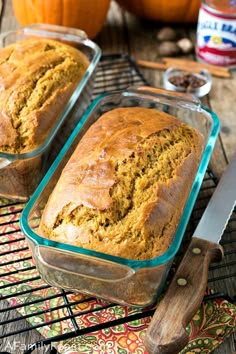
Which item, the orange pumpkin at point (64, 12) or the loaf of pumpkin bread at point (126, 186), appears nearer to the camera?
the loaf of pumpkin bread at point (126, 186)

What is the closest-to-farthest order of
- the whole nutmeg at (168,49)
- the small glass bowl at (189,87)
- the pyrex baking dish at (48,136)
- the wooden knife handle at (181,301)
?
the wooden knife handle at (181,301) < the pyrex baking dish at (48,136) < the small glass bowl at (189,87) < the whole nutmeg at (168,49)

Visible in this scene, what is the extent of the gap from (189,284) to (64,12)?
43.9 inches

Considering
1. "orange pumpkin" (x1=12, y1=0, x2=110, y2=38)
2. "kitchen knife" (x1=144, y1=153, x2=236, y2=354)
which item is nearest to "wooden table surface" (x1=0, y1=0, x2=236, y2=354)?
"orange pumpkin" (x1=12, y1=0, x2=110, y2=38)

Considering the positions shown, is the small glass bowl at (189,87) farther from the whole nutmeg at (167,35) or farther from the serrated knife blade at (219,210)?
the serrated knife blade at (219,210)

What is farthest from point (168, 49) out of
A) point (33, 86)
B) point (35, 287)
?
point (35, 287)

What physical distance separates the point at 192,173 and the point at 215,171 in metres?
0.31

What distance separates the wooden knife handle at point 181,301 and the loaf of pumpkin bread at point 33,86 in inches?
18.6

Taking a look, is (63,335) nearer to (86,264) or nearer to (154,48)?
(86,264)

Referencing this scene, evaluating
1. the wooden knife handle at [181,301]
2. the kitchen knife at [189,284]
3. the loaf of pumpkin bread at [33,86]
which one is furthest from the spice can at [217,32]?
the wooden knife handle at [181,301]

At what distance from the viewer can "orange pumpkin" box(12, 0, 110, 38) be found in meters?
1.77

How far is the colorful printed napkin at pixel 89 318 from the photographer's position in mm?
1048

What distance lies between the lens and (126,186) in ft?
3.61

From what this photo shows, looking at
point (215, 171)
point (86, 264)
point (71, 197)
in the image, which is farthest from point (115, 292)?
point (215, 171)

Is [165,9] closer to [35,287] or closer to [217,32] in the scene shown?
[217,32]
